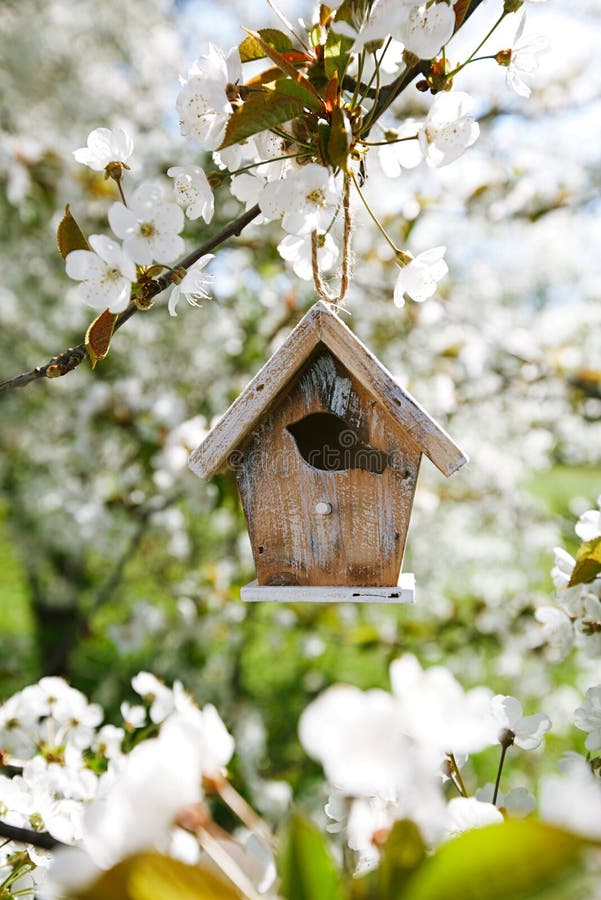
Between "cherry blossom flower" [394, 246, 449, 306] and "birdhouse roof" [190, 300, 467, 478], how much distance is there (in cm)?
10

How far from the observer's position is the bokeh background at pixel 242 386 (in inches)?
113

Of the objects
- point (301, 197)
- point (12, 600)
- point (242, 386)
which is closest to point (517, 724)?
point (301, 197)

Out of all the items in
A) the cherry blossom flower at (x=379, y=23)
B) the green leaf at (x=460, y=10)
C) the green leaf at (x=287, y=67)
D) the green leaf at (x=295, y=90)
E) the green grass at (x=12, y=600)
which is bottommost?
the green grass at (x=12, y=600)

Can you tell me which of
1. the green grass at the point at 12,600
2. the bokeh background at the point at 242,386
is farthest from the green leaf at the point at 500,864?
the green grass at the point at 12,600

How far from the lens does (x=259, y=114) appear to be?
2.60 ft

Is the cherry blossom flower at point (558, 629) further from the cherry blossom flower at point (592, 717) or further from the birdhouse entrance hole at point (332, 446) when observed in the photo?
the birdhouse entrance hole at point (332, 446)

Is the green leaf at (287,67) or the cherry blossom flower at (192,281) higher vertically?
the green leaf at (287,67)

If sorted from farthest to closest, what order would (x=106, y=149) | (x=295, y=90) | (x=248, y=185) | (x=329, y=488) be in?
(x=329, y=488)
(x=248, y=185)
(x=106, y=149)
(x=295, y=90)

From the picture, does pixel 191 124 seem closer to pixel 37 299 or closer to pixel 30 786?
pixel 30 786

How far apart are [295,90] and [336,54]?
0.26ft

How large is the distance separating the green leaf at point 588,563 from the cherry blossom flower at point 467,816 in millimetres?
351

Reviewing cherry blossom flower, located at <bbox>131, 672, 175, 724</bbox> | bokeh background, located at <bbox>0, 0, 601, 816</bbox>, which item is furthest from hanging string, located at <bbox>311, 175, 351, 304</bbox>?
bokeh background, located at <bbox>0, 0, 601, 816</bbox>

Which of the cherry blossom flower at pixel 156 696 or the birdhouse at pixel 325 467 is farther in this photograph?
the cherry blossom flower at pixel 156 696

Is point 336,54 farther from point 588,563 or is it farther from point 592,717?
point 592,717
